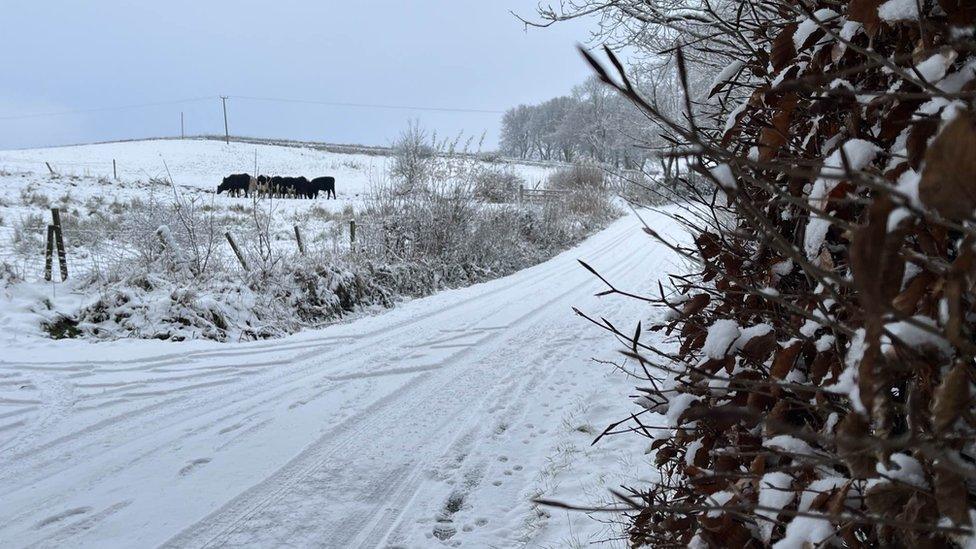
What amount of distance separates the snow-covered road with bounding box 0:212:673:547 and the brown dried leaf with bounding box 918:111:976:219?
9.82 feet

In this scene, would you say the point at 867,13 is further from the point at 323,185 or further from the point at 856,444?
the point at 323,185

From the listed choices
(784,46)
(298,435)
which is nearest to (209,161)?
(298,435)

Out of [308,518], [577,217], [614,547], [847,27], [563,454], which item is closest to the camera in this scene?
[847,27]

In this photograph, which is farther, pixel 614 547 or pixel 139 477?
pixel 139 477

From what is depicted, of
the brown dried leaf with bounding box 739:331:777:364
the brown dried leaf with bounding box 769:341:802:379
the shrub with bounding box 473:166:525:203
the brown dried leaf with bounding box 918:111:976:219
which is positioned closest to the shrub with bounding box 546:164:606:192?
the shrub with bounding box 473:166:525:203

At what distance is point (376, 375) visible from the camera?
5.83 metres

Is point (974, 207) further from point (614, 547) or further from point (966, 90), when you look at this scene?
point (614, 547)

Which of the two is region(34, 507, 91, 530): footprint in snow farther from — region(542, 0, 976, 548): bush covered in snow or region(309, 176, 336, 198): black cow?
region(309, 176, 336, 198): black cow

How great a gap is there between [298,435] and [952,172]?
14.8 feet

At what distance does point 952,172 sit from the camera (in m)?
0.48

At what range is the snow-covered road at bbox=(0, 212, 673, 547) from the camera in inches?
127

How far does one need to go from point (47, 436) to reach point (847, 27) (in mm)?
5453

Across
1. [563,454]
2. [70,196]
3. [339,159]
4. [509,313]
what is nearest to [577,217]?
[509,313]

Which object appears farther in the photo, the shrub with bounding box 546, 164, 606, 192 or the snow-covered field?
the shrub with bounding box 546, 164, 606, 192
